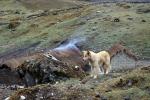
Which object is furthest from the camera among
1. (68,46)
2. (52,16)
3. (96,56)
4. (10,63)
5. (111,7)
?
(52,16)

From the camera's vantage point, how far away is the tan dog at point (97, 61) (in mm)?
30328

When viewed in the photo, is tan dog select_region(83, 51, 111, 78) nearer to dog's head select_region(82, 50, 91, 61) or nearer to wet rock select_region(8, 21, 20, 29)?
dog's head select_region(82, 50, 91, 61)

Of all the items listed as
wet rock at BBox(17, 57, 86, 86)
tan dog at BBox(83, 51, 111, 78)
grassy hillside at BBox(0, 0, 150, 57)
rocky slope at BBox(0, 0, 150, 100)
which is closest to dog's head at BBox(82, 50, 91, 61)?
tan dog at BBox(83, 51, 111, 78)

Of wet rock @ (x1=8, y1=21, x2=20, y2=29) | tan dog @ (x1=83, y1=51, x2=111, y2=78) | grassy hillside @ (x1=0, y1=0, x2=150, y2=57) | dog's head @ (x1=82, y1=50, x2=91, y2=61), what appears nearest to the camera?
dog's head @ (x1=82, y1=50, x2=91, y2=61)

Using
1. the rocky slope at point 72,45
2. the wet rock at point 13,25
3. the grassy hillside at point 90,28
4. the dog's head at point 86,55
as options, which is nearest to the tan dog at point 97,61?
the dog's head at point 86,55

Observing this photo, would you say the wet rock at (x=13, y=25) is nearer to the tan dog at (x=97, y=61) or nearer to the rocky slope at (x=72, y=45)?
the rocky slope at (x=72, y=45)

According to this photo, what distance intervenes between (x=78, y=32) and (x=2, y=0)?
55.6m

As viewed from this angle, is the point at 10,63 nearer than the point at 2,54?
Yes

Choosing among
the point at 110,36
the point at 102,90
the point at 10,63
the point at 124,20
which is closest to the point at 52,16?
the point at 124,20

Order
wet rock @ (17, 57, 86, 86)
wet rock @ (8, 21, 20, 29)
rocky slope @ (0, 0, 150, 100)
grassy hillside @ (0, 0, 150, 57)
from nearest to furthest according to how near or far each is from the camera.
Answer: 1. rocky slope @ (0, 0, 150, 100)
2. wet rock @ (17, 57, 86, 86)
3. grassy hillside @ (0, 0, 150, 57)
4. wet rock @ (8, 21, 20, 29)

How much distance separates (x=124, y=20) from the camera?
54.7 metres

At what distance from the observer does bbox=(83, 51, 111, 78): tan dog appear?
3033 centimetres

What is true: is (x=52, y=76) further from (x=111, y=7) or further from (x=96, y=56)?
(x=111, y=7)

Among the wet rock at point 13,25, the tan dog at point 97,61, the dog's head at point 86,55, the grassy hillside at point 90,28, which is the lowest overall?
the wet rock at point 13,25
